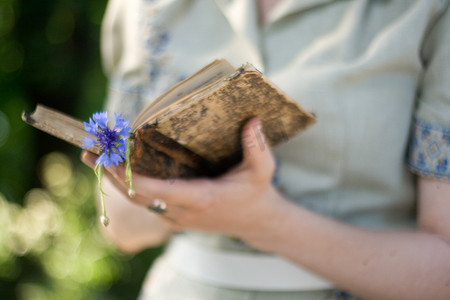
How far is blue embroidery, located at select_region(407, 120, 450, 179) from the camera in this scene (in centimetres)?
70

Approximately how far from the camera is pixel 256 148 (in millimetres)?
649

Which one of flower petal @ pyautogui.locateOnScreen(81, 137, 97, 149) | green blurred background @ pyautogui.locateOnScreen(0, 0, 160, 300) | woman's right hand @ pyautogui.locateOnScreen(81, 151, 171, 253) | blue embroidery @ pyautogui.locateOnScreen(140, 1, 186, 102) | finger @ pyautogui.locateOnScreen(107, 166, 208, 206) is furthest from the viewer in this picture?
green blurred background @ pyautogui.locateOnScreen(0, 0, 160, 300)

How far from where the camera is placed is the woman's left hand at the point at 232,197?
0.65m

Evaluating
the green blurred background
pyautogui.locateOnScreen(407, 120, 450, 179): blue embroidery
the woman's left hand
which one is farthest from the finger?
the green blurred background

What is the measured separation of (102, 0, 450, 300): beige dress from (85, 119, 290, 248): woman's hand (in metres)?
0.11

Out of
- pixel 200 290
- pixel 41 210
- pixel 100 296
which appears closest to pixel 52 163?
pixel 41 210

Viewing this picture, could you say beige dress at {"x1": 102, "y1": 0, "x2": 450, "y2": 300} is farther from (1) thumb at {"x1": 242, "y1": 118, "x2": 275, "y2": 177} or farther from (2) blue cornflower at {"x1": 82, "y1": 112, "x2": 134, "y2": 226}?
(2) blue cornflower at {"x1": 82, "y1": 112, "x2": 134, "y2": 226}

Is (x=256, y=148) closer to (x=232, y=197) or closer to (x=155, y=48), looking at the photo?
(x=232, y=197)

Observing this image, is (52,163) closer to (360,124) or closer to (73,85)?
(73,85)

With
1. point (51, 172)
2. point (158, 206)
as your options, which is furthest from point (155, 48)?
point (51, 172)

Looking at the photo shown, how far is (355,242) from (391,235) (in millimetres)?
63

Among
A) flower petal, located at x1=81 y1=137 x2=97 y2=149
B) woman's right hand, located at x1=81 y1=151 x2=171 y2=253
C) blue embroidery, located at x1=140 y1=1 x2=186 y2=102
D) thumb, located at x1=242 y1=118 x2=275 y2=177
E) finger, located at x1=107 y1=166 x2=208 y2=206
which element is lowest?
woman's right hand, located at x1=81 y1=151 x2=171 y2=253

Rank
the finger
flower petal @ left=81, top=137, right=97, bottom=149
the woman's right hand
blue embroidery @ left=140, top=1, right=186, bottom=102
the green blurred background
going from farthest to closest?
the green blurred background < the woman's right hand < blue embroidery @ left=140, top=1, right=186, bottom=102 < the finger < flower petal @ left=81, top=137, right=97, bottom=149

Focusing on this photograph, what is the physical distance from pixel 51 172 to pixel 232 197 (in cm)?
120
